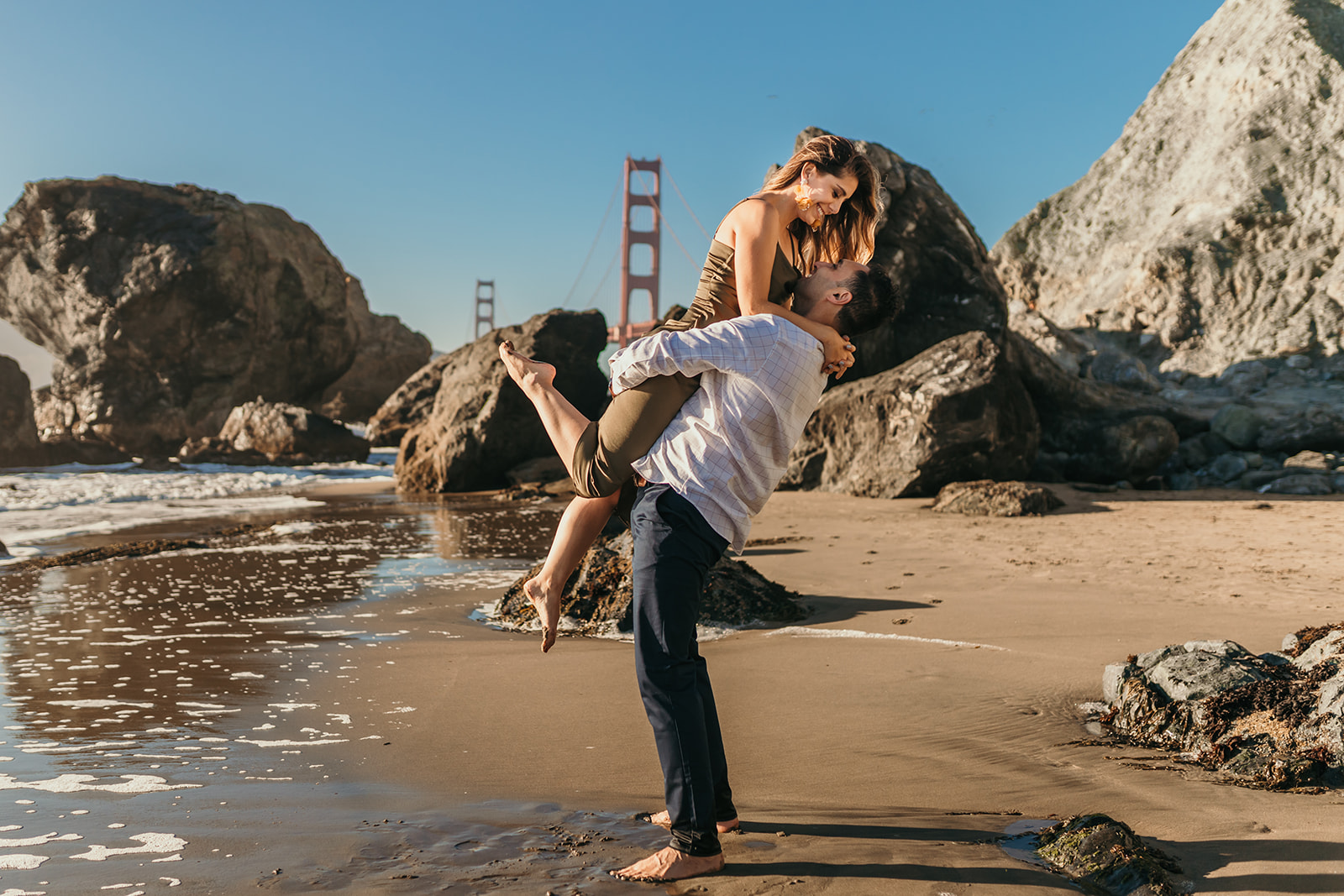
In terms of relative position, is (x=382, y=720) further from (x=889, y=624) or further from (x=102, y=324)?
(x=102, y=324)

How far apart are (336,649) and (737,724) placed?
5.77 ft

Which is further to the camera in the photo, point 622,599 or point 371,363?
point 371,363

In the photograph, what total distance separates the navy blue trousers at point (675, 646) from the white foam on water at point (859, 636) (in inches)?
77.8

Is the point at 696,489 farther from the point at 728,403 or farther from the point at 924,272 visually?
the point at 924,272

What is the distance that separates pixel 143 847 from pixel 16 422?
2384cm

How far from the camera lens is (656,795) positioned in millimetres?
2176

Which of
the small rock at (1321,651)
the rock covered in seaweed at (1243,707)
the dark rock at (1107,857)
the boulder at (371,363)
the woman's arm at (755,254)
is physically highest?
the boulder at (371,363)

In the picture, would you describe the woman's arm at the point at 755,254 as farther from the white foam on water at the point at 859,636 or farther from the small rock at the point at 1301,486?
the small rock at the point at 1301,486

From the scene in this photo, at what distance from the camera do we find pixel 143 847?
1780 mm

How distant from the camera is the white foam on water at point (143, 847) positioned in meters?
1.74

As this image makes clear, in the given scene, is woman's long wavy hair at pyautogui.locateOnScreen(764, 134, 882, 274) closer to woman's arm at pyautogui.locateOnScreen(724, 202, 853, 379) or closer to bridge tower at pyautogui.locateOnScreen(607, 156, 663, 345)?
woman's arm at pyautogui.locateOnScreen(724, 202, 853, 379)

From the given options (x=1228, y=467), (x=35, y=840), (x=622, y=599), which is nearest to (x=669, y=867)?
(x=35, y=840)

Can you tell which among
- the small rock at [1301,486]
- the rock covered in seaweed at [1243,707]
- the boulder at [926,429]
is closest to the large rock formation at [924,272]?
Result: the boulder at [926,429]

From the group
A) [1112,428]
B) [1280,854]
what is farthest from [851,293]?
[1112,428]
